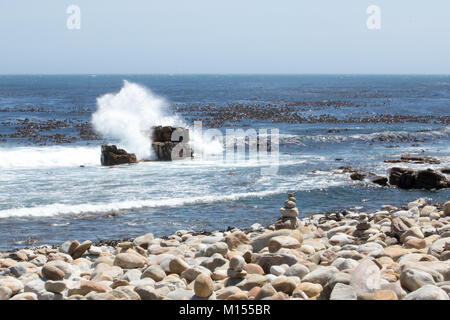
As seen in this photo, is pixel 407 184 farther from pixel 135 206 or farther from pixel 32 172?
pixel 32 172

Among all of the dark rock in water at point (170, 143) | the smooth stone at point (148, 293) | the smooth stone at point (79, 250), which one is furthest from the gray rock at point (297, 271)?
the dark rock in water at point (170, 143)

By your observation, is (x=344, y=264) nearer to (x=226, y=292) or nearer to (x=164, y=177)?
(x=226, y=292)

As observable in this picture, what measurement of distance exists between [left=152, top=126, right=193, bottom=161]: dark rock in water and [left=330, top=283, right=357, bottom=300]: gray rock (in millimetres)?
22122

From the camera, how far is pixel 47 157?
28906mm

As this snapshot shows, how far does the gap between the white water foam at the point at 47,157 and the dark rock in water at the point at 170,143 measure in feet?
10.1

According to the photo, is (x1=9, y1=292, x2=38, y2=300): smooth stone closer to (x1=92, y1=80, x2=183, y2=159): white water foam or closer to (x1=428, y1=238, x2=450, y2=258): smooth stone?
(x1=428, y1=238, x2=450, y2=258): smooth stone

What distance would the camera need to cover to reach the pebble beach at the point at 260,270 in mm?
7039

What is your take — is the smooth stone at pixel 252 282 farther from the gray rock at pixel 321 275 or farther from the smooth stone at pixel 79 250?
the smooth stone at pixel 79 250

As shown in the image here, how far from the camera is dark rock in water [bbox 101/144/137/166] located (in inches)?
1062

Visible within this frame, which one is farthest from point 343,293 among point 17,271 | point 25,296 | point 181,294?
point 17,271

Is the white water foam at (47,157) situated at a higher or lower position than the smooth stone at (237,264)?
lower

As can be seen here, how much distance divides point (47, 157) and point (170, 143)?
20.3 feet

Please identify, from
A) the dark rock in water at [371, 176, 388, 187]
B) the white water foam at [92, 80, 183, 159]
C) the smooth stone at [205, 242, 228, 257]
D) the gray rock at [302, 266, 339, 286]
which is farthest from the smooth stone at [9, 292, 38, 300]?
the white water foam at [92, 80, 183, 159]

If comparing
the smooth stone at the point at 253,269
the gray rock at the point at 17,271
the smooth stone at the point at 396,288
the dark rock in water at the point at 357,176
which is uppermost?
the smooth stone at the point at 396,288
